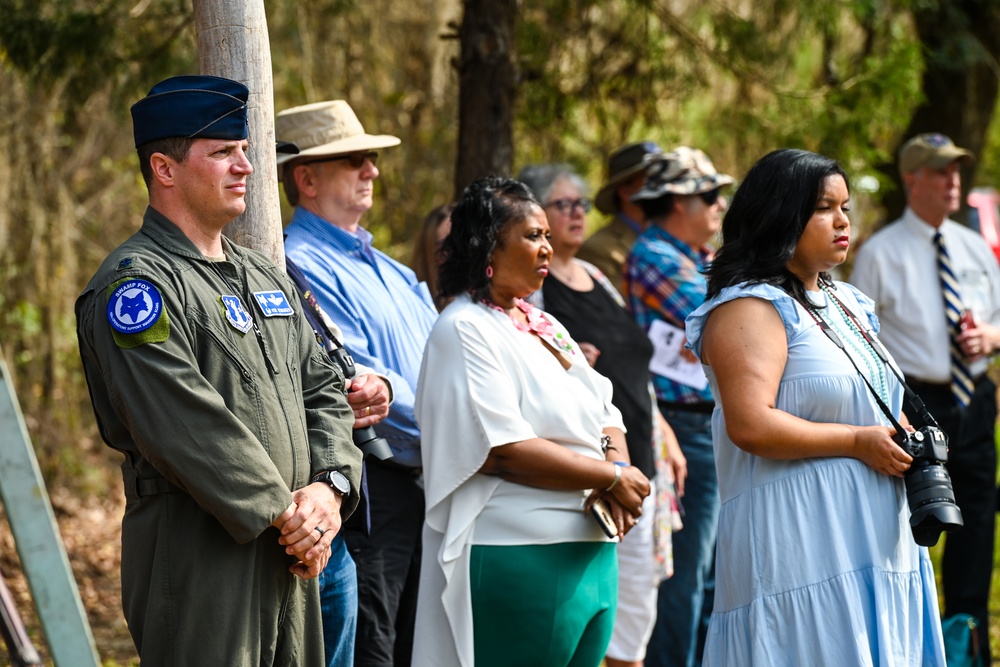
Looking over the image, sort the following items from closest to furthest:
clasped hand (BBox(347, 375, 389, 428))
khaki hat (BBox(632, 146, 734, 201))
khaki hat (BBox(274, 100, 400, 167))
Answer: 1. clasped hand (BBox(347, 375, 389, 428))
2. khaki hat (BBox(274, 100, 400, 167))
3. khaki hat (BBox(632, 146, 734, 201))

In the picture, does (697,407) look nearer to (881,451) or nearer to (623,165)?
(623,165)

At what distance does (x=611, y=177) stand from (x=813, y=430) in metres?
2.91

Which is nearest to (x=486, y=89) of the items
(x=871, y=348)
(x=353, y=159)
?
(x=353, y=159)

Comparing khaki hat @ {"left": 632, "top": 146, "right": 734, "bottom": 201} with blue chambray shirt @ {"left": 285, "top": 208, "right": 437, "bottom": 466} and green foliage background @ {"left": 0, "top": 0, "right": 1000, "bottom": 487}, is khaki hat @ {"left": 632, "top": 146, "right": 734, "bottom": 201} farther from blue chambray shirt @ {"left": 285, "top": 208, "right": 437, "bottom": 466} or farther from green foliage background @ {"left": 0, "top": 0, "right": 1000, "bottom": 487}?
blue chambray shirt @ {"left": 285, "top": 208, "right": 437, "bottom": 466}

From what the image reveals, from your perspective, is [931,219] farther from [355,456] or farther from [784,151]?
[355,456]

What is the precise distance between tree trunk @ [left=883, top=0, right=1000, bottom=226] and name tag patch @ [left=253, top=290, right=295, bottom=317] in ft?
18.0

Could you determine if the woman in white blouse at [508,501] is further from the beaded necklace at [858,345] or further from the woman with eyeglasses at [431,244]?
the woman with eyeglasses at [431,244]

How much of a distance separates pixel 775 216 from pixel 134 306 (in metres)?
1.70

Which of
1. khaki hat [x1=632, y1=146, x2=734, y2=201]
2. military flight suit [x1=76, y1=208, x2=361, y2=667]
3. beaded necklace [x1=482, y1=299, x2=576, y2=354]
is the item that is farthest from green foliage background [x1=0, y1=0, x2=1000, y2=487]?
military flight suit [x1=76, y1=208, x2=361, y2=667]

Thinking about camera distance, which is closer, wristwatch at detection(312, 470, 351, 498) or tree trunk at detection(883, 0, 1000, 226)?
wristwatch at detection(312, 470, 351, 498)

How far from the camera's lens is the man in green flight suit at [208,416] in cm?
259

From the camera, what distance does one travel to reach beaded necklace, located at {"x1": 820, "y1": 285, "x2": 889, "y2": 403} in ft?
10.6

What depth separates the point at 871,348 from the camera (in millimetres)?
3320

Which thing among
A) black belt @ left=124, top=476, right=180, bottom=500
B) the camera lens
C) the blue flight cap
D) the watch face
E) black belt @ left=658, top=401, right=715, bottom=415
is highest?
the blue flight cap
